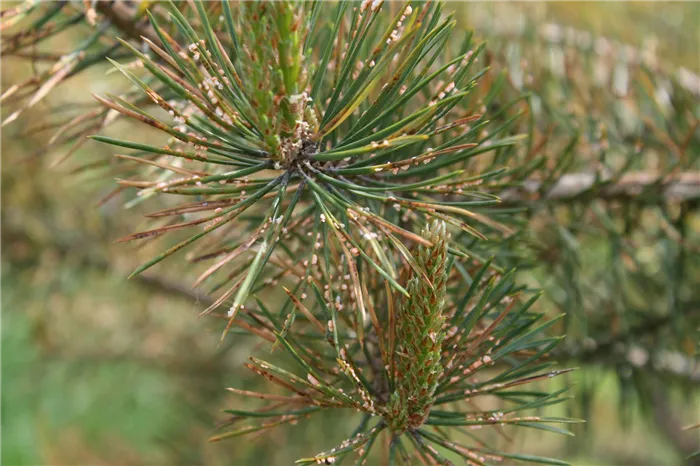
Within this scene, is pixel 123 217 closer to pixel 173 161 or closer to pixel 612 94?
pixel 173 161

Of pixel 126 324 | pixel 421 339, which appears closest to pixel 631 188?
pixel 421 339

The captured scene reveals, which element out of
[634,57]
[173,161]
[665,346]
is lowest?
[665,346]

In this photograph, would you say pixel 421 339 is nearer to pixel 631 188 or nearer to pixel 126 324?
pixel 631 188

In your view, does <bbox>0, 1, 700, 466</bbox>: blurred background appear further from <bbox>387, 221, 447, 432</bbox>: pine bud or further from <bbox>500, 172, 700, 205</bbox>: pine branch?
<bbox>387, 221, 447, 432</bbox>: pine bud

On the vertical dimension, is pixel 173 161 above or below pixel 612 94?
above

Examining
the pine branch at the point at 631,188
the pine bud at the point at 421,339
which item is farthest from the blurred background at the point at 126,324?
the pine bud at the point at 421,339

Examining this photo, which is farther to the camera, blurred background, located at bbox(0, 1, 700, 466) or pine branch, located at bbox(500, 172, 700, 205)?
→ blurred background, located at bbox(0, 1, 700, 466)

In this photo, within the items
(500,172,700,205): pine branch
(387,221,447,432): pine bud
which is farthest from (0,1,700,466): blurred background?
(387,221,447,432): pine bud

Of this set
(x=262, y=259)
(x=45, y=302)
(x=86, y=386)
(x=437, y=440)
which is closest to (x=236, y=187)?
(x=262, y=259)
